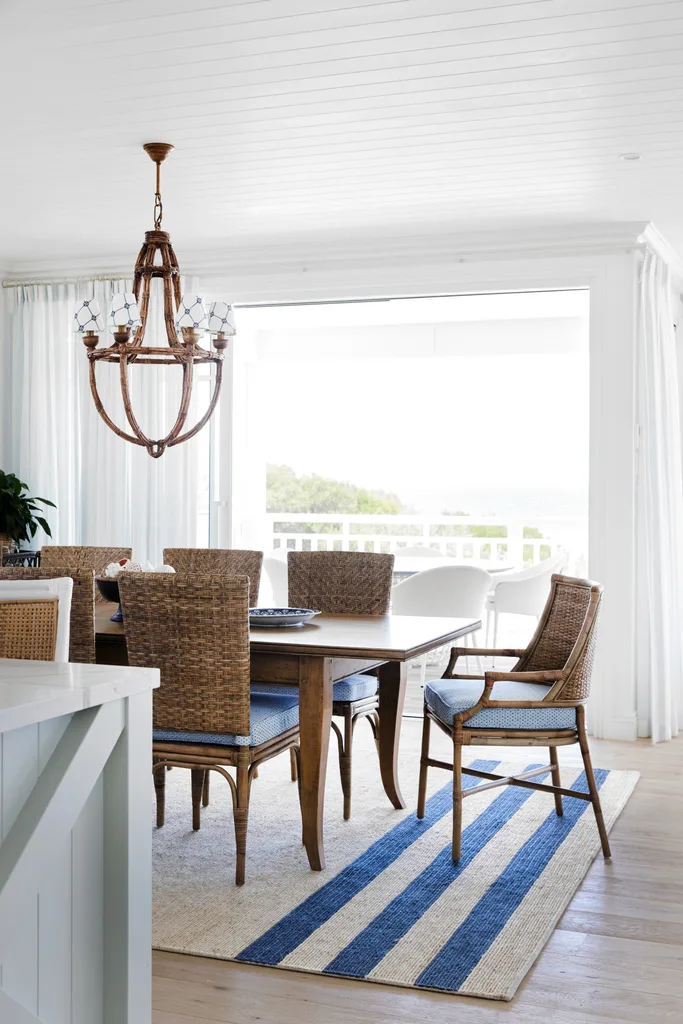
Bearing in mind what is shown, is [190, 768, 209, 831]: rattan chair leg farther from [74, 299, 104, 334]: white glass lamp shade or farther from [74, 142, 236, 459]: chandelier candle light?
[74, 299, 104, 334]: white glass lamp shade

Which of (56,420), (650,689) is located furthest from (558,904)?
(56,420)

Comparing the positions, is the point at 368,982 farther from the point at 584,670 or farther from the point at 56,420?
the point at 56,420

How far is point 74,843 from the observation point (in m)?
1.92

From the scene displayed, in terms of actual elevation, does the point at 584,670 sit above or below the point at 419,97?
below

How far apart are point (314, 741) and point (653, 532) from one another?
9.21ft

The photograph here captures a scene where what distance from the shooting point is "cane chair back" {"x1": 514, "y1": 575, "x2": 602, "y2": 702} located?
3574mm

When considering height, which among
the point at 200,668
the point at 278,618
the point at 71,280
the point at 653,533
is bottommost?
the point at 200,668

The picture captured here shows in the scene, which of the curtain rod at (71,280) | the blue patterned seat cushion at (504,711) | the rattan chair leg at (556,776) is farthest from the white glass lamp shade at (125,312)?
the curtain rod at (71,280)

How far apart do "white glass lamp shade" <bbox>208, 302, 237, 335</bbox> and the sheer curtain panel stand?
99.4 inches

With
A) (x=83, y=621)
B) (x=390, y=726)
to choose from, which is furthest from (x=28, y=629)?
(x=390, y=726)

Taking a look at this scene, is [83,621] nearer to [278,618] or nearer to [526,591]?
[278,618]

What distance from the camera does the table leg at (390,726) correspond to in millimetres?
4184

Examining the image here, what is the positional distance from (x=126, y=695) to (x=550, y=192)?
3732mm

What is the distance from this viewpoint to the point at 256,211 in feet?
17.6
